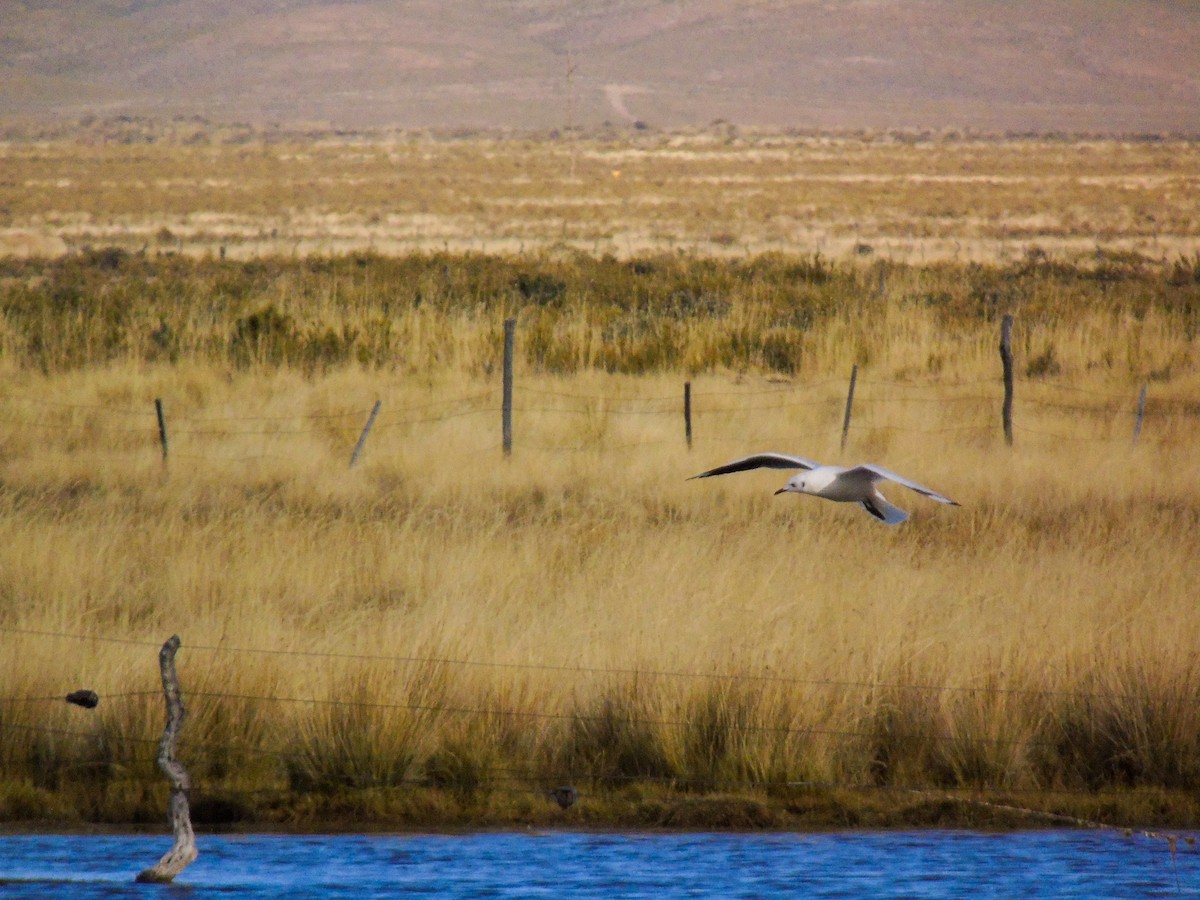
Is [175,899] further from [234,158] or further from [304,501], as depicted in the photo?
[234,158]

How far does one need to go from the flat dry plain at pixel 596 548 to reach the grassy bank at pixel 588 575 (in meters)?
0.03

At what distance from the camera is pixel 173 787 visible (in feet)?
20.4

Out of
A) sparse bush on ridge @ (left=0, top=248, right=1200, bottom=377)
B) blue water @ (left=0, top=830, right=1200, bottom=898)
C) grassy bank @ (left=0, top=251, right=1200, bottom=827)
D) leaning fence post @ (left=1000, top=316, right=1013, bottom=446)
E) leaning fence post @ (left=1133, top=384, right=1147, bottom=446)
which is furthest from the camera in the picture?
sparse bush on ridge @ (left=0, top=248, right=1200, bottom=377)

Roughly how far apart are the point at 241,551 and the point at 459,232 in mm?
39058

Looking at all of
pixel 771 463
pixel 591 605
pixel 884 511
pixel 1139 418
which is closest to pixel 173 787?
pixel 771 463

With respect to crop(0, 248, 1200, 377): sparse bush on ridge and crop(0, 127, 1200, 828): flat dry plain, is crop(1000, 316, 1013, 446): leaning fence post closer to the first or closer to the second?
crop(0, 127, 1200, 828): flat dry plain

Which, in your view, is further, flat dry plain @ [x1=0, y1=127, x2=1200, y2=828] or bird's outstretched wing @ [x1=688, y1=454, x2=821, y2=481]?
flat dry plain @ [x1=0, y1=127, x2=1200, y2=828]

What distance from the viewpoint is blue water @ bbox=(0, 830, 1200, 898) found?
6.40 m

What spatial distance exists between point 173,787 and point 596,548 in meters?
5.39

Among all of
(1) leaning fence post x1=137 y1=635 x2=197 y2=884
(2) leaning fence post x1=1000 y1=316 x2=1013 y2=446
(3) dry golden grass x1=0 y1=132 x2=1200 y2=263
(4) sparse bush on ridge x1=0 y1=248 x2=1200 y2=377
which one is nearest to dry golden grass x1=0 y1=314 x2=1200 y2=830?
(2) leaning fence post x1=1000 y1=316 x2=1013 y2=446

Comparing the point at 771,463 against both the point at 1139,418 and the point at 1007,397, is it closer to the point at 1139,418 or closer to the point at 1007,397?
the point at 1007,397

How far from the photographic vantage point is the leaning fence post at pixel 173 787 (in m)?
6.17

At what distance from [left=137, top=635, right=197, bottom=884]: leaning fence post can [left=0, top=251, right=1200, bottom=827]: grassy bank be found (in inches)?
42.0

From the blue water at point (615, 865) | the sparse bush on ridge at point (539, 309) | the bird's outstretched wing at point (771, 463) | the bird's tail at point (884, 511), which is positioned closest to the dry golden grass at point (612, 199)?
the sparse bush on ridge at point (539, 309)
